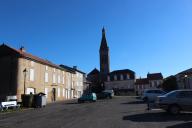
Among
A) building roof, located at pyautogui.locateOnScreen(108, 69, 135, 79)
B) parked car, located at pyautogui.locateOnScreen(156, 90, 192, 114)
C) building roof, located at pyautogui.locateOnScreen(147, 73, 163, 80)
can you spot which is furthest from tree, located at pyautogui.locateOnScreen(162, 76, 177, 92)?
building roof, located at pyautogui.locateOnScreen(147, 73, 163, 80)

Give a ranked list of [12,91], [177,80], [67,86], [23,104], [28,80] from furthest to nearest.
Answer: [67,86]
[177,80]
[28,80]
[12,91]
[23,104]

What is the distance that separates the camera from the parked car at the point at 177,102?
1540cm

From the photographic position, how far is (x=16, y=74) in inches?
1489

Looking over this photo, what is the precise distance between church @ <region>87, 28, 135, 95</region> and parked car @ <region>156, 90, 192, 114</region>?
2730 inches

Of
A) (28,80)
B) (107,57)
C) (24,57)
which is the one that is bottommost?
(28,80)

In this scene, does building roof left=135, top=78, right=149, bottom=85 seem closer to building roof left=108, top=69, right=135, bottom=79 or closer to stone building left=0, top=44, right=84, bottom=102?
building roof left=108, top=69, right=135, bottom=79

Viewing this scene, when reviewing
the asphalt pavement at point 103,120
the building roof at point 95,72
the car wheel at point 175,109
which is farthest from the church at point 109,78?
the car wheel at point 175,109

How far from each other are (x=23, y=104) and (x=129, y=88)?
66351mm

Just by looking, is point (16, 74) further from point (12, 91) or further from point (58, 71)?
point (58, 71)

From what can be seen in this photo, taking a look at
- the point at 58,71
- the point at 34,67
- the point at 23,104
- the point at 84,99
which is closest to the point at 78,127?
the point at 23,104

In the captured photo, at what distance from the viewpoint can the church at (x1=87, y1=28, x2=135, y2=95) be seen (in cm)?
9205

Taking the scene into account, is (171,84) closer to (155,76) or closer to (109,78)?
(155,76)

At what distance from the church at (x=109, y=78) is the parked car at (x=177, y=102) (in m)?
69.3

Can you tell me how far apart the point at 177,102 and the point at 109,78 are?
82.1 metres
